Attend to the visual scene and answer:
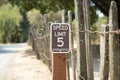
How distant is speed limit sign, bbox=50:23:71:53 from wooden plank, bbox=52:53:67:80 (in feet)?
0.51

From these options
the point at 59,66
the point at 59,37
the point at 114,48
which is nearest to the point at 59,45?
the point at 59,37

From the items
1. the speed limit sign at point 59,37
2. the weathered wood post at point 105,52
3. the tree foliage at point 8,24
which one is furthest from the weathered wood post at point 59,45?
the tree foliage at point 8,24

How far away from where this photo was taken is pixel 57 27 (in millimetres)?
9242

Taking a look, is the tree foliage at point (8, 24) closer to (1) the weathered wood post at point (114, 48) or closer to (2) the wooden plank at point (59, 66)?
(2) the wooden plank at point (59, 66)

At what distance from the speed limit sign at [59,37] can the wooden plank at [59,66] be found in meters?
0.16

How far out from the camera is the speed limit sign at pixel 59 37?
9.21 metres

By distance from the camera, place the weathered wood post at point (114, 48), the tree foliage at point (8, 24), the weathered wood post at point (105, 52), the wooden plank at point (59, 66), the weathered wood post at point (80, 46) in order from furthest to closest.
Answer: the tree foliage at point (8, 24), the weathered wood post at point (80, 46), the wooden plank at point (59, 66), the weathered wood post at point (105, 52), the weathered wood post at point (114, 48)

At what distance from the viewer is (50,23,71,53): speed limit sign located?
9.21 meters

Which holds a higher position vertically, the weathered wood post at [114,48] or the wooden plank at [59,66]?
the weathered wood post at [114,48]

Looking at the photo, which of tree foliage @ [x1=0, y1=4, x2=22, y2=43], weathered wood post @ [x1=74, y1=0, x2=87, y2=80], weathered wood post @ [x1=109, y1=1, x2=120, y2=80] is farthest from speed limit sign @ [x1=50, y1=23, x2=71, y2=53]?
tree foliage @ [x1=0, y1=4, x2=22, y2=43]

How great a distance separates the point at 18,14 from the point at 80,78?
81.4 meters

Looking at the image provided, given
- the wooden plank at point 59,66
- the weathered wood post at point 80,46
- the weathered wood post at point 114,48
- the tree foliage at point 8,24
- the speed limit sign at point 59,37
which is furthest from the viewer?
the tree foliage at point 8,24

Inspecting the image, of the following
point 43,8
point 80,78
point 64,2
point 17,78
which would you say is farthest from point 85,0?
point 43,8

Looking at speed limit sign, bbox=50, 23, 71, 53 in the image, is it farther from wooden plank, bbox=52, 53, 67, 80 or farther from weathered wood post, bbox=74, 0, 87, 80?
weathered wood post, bbox=74, 0, 87, 80
